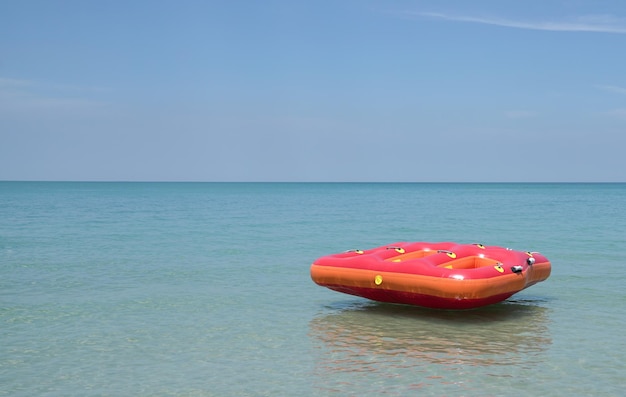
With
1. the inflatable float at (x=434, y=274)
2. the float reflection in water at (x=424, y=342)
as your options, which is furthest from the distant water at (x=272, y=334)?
the inflatable float at (x=434, y=274)

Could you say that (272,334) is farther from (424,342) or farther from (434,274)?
(434,274)

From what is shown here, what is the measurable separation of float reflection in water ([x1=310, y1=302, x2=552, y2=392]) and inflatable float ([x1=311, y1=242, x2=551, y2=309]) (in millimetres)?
312

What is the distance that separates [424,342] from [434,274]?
1.08 meters

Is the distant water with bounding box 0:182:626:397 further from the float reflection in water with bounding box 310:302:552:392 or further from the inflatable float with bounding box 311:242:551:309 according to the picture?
the inflatable float with bounding box 311:242:551:309

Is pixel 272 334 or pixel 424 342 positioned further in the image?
pixel 272 334

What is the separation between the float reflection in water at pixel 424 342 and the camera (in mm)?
6688

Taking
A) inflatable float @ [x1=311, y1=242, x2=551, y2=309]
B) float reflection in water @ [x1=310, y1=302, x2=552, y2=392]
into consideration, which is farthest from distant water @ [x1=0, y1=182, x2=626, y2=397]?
inflatable float @ [x1=311, y1=242, x2=551, y2=309]

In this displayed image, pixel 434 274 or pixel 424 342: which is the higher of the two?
pixel 434 274

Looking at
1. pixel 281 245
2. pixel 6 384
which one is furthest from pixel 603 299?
pixel 281 245

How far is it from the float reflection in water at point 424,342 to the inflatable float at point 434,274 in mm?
312

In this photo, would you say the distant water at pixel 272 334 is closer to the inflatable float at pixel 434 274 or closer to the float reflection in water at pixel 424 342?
the float reflection in water at pixel 424 342

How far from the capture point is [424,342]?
7.82 metres

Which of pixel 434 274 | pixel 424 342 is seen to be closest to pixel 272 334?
pixel 424 342

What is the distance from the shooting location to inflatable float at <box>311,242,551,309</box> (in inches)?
336
